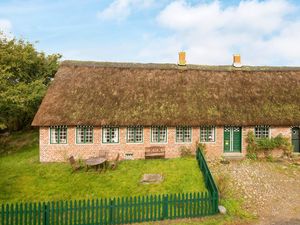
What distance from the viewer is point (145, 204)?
12.2 meters

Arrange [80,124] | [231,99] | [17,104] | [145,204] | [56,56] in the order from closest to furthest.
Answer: [145,204]
[80,124]
[231,99]
[17,104]
[56,56]

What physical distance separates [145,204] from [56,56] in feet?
94.1

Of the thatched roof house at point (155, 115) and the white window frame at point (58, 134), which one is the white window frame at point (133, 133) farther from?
the white window frame at point (58, 134)

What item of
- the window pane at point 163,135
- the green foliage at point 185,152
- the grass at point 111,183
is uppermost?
the window pane at point 163,135

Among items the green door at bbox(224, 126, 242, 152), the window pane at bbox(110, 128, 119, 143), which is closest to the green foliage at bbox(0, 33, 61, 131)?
the window pane at bbox(110, 128, 119, 143)

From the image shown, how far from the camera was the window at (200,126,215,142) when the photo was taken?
22.6 m

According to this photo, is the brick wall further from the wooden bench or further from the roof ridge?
the roof ridge

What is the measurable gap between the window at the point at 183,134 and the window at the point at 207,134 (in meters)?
0.93

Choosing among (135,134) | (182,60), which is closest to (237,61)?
(182,60)

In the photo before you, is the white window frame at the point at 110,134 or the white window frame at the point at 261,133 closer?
the white window frame at the point at 110,134

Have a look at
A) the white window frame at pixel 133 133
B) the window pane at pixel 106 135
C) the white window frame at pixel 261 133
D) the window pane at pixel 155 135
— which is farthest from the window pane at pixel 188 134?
the window pane at pixel 106 135

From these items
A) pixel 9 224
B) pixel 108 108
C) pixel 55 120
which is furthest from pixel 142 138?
pixel 9 224

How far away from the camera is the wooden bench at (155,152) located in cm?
2198

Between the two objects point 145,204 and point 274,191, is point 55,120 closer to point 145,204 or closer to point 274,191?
point 145,204
